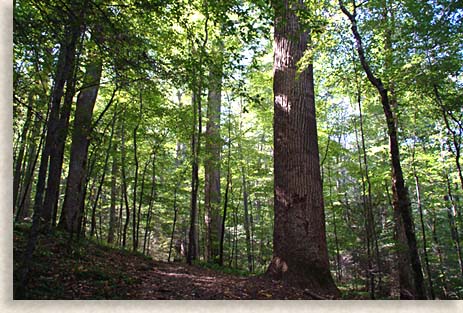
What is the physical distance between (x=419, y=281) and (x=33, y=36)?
14.1 feet

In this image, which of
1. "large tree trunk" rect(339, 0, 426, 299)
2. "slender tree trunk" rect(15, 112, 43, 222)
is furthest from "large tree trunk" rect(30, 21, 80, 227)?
"large tree trunk" rect(339, 0, 426, 299)

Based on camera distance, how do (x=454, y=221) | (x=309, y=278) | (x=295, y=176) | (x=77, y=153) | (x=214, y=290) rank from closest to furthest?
(x=214, y=290), (x=309, y=278), (x=295, y=176), (x=77, y=153), (x=454, y=221)

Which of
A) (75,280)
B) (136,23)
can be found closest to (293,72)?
(136,23)

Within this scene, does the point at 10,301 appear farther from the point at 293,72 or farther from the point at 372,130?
the point at 372,130

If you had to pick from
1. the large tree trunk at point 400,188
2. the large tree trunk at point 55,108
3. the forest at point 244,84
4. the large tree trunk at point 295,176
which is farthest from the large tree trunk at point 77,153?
the large tree trunk at point 400,188

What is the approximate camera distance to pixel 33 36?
2.76 m

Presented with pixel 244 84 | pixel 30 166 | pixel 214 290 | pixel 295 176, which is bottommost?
pixel 214 290

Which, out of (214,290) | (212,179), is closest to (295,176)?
(214,290)

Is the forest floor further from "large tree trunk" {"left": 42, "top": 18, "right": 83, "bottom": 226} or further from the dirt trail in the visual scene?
"large tree trunk" {"left": 42, "top": 18, "right": 83, "bottom": 226}

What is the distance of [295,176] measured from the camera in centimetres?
327

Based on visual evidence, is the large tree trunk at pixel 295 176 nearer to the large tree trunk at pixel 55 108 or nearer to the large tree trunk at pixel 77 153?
the large tree trunk at pixel 55 108

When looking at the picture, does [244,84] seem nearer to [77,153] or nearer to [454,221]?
[77,153]

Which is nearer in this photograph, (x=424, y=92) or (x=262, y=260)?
(x=424, y=92)

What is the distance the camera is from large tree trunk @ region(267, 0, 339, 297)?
117 inches
